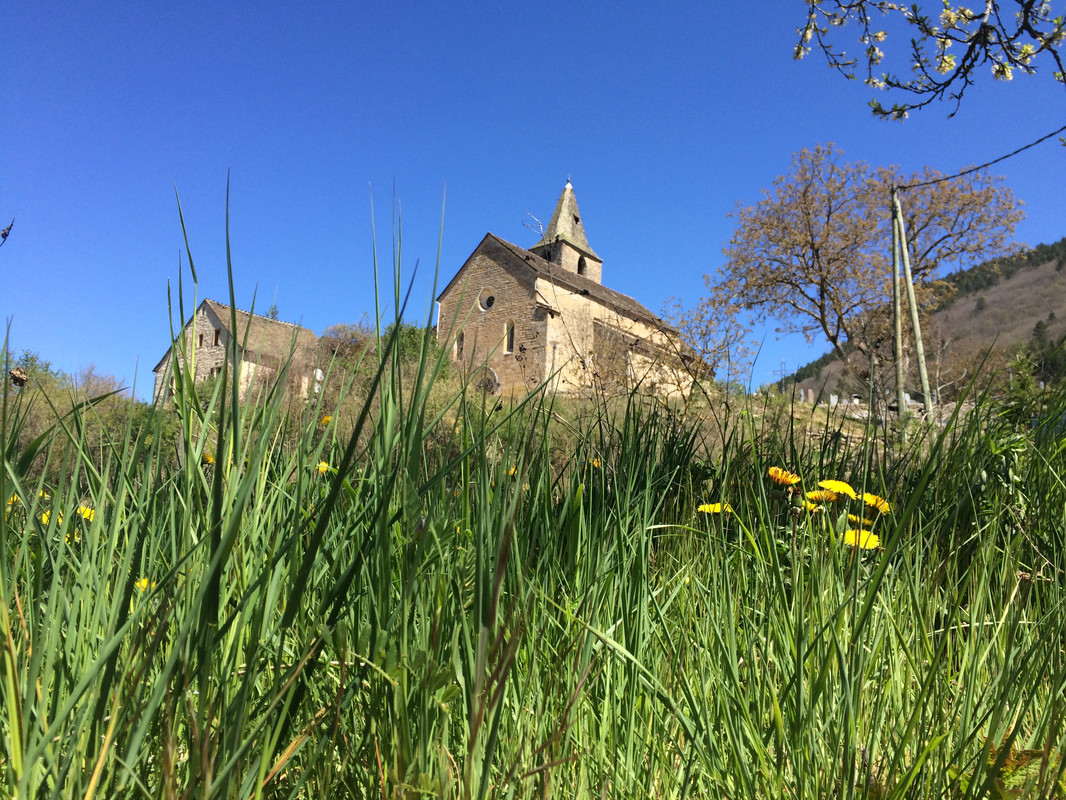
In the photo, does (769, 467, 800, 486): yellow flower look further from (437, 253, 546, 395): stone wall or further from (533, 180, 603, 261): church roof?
(533, 180, 603, 261): church roof

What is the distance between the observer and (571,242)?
3403 centimetres

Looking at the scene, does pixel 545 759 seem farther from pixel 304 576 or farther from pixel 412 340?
pixel 412 340

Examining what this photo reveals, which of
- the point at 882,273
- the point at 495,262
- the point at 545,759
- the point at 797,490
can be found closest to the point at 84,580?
the point at 545,759

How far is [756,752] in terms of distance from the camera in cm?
90

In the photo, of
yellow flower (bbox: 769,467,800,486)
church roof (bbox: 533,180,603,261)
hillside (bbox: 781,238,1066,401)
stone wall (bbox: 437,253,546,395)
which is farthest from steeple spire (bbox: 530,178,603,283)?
yellow flower (bbox: 769,467,800,486)

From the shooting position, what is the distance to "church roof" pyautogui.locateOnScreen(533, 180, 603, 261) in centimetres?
3406

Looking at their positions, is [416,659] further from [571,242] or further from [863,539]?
[571,242]

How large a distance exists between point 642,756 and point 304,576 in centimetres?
61

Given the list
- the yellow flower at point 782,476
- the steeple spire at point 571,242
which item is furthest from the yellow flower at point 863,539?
the steeple spire at point 571,242

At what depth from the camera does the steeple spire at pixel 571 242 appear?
33812mm

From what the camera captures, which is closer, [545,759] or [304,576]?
[304,576]

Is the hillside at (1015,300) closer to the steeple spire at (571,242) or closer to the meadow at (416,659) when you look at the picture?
the steeple spire at (571,242)

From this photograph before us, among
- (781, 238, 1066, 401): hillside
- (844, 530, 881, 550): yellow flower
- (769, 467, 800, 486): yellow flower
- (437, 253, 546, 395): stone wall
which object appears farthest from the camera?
(781, 238, 1066, 401): hillside

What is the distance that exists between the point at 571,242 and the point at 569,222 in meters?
1.32
